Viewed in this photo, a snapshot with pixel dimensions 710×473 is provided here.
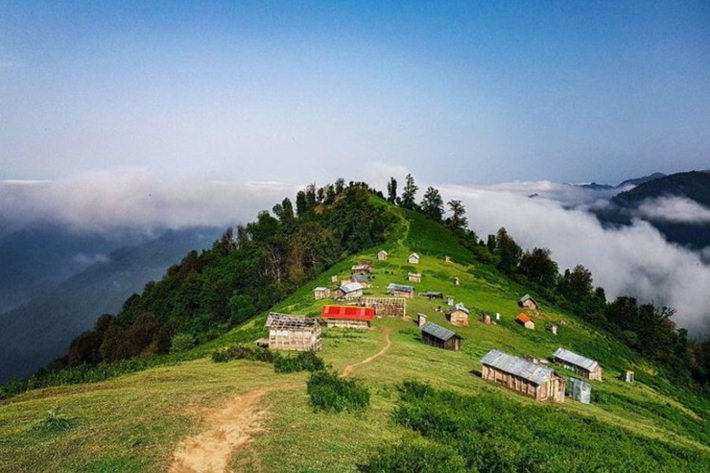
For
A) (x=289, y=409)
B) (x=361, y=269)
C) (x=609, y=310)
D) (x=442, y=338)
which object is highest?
(x=289, y=409)

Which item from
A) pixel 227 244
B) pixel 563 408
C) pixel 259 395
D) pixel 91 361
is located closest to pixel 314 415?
pixel 259 395

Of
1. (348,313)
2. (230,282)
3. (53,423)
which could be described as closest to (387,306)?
(348,313)

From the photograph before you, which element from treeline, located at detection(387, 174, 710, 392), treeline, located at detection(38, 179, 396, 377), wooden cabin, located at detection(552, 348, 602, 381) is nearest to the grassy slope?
wooden cabin, located at detection(552, 348, 602, 381)

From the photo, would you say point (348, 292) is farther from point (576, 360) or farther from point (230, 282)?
point (230, 282)

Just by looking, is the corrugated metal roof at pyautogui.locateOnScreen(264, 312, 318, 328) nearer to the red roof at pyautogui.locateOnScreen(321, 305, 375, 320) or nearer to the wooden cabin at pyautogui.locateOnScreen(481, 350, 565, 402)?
the red roof at pyautogui.locateOnScreen(321, 305, 375, 320)

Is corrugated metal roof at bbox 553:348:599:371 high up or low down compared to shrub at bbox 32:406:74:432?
down

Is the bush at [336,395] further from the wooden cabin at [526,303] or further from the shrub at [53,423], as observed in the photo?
the wooden cabin at [526,303]

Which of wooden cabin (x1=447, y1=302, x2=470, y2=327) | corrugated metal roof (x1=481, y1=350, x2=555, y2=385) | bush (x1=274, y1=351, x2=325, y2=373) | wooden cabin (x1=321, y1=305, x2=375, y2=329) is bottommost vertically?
wooden cabin (x1=447, y1=302, x2=470, y2=327)

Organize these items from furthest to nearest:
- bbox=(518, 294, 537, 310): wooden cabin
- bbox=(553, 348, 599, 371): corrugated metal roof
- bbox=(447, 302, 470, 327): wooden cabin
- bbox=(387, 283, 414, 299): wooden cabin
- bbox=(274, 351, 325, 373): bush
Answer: bbox=(518, 294, 537, 310): wooden cabin < bbox=(387, 283, 414, 299): wooden cabin < bbox=(447, 302, 470, 327): wooden cabin < bbox=(553, 348, 599, 371): corrugated metal roof < bbox=(274, 351, 325, 373): bush
